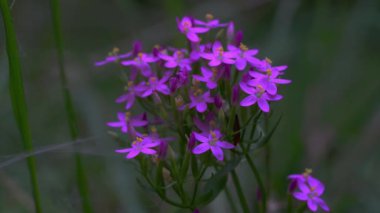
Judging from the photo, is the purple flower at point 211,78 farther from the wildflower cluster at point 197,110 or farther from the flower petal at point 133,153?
the flower petal at point 133,153

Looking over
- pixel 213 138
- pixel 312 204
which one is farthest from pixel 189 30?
pixel 312 204

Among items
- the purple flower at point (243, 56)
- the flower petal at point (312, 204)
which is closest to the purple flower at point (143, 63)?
the purple flower at point (243, 56)

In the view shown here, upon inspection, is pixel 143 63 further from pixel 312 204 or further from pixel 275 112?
pixel 275 112

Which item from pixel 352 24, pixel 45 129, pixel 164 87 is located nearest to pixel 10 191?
pixel 45 129

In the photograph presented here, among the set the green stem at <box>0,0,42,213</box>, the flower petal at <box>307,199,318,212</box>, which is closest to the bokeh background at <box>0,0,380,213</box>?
the green stem at <box>0,0,42,213</box>

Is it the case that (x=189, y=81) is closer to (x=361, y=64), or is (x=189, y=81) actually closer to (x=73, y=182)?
(x=73, y=182)

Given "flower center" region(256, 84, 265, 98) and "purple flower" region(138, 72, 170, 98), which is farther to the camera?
Result: "purple flower" region(138, 72, 170, 98)

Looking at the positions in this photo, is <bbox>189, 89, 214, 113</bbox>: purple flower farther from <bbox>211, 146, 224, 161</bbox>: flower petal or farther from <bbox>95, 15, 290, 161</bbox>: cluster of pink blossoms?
<bbox>211, 146, 224, 161</bbox>: flower petal
